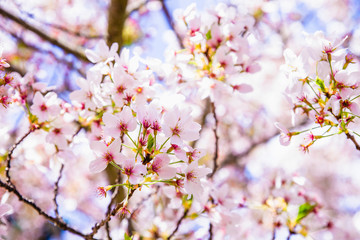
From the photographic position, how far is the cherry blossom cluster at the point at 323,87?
48.3 inches

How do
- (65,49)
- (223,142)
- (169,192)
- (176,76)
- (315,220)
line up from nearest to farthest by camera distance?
(169,192) < (176,76) < (315,220) < (65,49) < (223,142)

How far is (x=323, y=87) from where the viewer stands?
1277 mm

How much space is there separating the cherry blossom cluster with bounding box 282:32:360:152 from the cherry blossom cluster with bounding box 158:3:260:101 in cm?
32

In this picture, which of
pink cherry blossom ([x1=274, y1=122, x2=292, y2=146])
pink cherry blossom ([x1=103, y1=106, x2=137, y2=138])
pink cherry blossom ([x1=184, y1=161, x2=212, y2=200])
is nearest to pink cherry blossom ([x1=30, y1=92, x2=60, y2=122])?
pink cherry blossom ([x1=103, y1=106, x2=137, y2=138])

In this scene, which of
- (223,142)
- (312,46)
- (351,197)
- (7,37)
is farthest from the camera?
(351,197)

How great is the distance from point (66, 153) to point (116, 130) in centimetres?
57

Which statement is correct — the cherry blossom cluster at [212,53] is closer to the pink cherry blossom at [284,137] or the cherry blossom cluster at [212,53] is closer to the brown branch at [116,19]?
the pink cherry blossom at [284,137]

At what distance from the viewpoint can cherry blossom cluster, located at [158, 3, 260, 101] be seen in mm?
1645

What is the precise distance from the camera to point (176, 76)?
175 cm

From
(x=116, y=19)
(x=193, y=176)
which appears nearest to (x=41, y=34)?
(x=116, y=19)

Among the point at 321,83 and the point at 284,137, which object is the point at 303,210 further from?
the point at 321,83

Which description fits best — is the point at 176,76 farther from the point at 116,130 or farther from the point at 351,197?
the point at 351,197

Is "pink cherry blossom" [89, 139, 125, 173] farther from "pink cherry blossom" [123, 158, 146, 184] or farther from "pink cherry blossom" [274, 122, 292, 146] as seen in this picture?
"pink cherry blossom" [274, 122, 292, 146]

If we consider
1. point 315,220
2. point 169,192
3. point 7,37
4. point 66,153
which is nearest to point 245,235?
point 315,220
